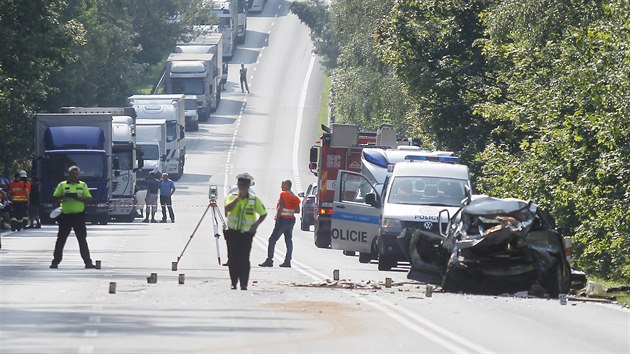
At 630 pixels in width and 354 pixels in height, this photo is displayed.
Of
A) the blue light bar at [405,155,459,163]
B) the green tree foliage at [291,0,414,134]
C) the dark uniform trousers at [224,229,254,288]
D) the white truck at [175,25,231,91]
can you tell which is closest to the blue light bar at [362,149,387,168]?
the blue light bar at [405,155,459,163]

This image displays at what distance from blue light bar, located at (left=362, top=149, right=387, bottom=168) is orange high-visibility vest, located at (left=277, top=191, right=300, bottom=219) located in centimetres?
460

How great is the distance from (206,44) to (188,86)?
5.65m

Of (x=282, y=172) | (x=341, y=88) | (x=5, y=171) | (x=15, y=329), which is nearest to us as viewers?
(x=15, y=329)

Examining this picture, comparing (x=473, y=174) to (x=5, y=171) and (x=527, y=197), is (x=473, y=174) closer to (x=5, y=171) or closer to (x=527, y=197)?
(x=527, y=197)

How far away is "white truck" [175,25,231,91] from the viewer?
93.2 meters

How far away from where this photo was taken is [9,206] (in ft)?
135

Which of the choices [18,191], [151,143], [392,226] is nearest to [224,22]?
[151,143]

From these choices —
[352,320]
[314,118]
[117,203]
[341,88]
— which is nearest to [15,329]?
[352,320]

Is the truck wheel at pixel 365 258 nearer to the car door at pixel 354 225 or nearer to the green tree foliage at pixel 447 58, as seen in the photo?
the car door at pixel 354 225


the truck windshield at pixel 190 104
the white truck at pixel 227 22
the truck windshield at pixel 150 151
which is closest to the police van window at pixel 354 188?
the truck windshield at pixel 150 151

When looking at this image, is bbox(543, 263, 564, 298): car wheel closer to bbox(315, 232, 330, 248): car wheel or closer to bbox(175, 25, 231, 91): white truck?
bbox(315, 232, 330, 248): car wheel

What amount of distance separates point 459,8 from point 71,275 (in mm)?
23006

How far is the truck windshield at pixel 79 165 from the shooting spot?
47.3m

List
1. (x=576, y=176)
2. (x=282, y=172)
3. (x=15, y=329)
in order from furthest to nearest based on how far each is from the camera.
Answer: (x=282, y=172) → (x=576, y=176) → (x=15, y=329)
